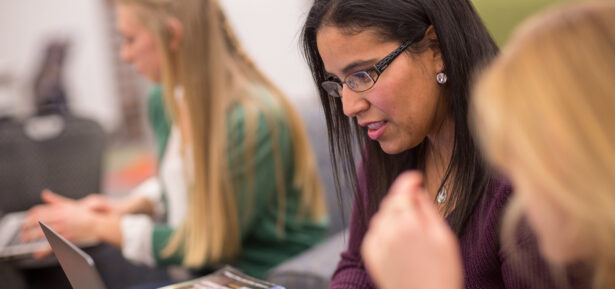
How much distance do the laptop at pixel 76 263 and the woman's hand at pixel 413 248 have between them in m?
0.43

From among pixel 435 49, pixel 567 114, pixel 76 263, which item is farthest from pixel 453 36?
pixel 76 263

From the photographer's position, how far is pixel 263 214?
5.37ft

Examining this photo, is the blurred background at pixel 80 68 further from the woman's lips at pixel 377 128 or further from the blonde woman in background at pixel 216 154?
the woman's lips at pixel 377 128

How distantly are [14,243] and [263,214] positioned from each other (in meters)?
0.58

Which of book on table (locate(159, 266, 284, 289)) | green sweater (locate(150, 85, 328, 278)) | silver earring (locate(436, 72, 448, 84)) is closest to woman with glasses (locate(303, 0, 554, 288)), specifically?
silver earring (locate(436, 72, 448, 84))

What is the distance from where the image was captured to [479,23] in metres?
0.96

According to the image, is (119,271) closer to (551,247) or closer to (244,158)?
(244,158)

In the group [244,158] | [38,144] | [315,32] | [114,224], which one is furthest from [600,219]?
[38,144]

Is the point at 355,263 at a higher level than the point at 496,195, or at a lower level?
lower

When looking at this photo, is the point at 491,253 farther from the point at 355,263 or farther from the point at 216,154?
the point at 216,154

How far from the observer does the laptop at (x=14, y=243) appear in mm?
1390

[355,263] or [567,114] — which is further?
[355,263]

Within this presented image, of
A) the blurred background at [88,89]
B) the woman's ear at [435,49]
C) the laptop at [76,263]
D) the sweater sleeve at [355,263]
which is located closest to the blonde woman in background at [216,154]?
the blurred background at [88,89]

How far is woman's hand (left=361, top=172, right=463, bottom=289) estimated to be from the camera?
0.63 m
